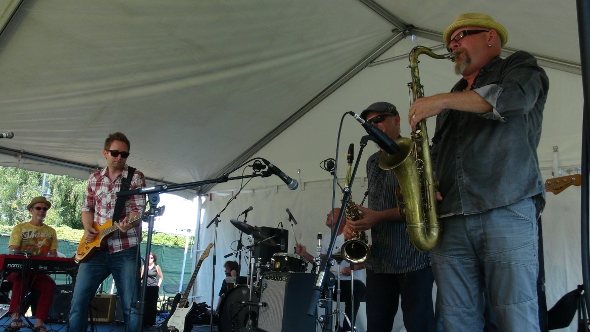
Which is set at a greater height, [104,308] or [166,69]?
[166,69]

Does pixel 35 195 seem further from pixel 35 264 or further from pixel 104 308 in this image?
pixel 35 264

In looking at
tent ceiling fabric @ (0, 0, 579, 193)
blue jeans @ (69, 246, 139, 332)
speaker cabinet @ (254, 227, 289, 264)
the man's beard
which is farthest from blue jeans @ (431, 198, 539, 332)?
speaker cabinet @ (254, 227, 289, 264)

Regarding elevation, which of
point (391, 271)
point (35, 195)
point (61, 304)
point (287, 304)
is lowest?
A: point (61, 304)

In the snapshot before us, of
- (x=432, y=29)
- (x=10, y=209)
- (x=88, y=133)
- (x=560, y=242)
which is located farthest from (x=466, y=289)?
(x=10, y=209)

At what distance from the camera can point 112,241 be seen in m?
3.78

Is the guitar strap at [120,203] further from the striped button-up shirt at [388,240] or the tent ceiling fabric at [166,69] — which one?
the striped button-up shirt at [388,240]

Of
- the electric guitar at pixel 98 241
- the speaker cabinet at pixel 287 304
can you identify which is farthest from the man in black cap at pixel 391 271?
the electric guitar at pixel 98 241

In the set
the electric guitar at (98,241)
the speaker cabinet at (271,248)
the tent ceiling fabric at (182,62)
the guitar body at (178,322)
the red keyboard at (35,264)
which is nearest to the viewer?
the electric guitar at (98,241)

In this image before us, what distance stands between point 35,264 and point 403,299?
504cm

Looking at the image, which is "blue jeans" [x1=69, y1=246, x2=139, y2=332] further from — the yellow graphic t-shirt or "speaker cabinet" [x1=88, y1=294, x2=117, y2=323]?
"speaker cabinet" [x1=88, y1=294, x2=117, y2=323]

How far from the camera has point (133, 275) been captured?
12.2 ft

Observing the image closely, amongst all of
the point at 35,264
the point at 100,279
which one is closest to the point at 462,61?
the point at 100,279

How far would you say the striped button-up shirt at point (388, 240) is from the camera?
2.85 meters

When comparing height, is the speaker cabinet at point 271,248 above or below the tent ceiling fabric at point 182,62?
below
